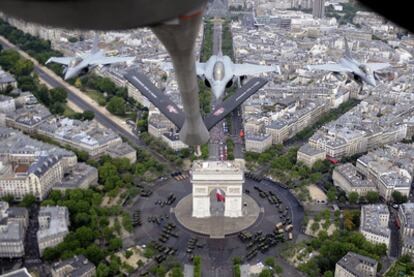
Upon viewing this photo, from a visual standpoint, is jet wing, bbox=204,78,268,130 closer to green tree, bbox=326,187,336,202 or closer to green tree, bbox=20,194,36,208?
green tree, bbox=326,187,336,202

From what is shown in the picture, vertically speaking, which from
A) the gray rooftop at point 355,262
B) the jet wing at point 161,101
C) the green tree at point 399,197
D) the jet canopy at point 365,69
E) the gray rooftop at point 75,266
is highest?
the jet wing at point 161,101

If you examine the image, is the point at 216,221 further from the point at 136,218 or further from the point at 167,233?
the point at 136,218

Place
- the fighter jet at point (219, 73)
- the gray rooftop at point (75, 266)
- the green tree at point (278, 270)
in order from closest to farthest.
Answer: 1. the fighter jet at point (219, 73)
2. the gray rooftop at point (75, 266)
3. the green tree at point (278, 270)

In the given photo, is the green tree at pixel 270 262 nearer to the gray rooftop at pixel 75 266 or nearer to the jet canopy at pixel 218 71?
the gray rooftop at pixel 75 266

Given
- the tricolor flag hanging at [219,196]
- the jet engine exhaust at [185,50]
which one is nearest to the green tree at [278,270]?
the tricolor flag hanging at [219,196]

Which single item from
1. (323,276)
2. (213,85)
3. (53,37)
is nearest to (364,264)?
(323,276)

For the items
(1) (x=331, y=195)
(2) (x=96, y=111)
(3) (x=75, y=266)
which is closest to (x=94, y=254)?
(3) (x=75, y=266)
